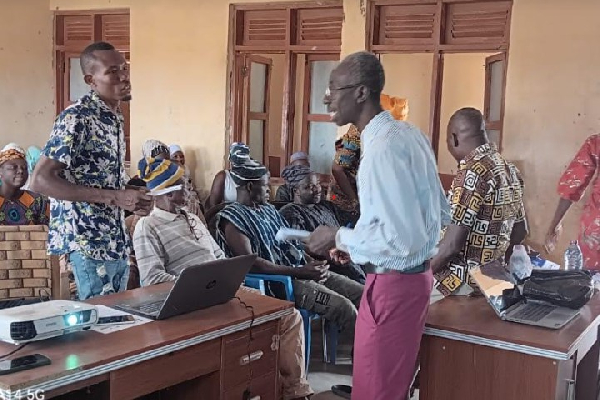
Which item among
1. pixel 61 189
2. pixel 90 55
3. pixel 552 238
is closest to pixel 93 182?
pixel 61 189

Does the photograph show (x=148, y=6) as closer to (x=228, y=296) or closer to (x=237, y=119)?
(x=237, y=119)

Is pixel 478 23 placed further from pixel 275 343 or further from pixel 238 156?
pixel 275 343

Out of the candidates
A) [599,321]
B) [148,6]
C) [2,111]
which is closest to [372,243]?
[599,321]

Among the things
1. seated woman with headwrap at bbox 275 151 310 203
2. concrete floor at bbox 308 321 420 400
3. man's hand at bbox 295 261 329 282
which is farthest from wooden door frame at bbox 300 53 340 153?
man's hand at bbox 295 261 329 282

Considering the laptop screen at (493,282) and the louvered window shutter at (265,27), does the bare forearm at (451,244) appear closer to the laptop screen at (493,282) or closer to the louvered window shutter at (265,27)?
the laptop screen at (493,282)

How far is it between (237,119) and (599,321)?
3810 millimetres

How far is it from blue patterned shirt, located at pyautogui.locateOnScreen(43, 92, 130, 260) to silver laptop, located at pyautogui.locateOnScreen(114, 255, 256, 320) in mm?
325

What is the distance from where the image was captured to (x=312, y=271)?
149 inches

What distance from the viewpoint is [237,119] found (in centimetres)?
579

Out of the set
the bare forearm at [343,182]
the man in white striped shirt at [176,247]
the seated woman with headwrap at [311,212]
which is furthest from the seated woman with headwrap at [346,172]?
the man in white striped shirt at [176,247]

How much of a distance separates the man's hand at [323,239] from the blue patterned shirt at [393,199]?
7 centimetres

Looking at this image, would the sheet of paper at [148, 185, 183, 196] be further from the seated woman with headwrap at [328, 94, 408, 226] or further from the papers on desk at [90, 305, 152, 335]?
the seated woman with headwrap at [328, 94, 408, 226]

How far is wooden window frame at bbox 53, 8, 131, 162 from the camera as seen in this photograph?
20.8 feet

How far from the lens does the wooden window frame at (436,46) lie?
473 cm
